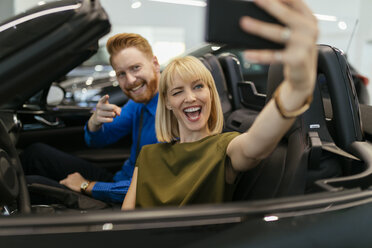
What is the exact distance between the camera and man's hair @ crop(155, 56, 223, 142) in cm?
133

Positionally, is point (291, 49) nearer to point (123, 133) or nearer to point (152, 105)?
point (152, 105)

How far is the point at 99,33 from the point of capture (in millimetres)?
999

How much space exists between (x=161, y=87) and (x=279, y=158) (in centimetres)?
49

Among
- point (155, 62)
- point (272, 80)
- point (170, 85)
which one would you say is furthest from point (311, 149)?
point (155, 62)

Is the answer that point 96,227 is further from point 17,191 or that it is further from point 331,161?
point 331,161

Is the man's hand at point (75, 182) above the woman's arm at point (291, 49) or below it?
below

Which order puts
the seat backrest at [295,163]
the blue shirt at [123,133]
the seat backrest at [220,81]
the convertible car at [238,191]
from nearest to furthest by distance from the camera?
the convertible car at [238,191] < the seat backrest at [295,163] < the blue shirt at [123,133] < the seat backrest at [220,81]

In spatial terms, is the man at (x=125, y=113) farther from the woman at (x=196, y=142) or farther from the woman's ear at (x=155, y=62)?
the woman at (x=196, y=142)

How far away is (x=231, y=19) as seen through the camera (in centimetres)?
68

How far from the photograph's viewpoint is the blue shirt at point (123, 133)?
5.53 ft

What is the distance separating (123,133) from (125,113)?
11 centimetres

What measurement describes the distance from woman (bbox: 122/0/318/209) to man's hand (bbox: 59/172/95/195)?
497 millimetres

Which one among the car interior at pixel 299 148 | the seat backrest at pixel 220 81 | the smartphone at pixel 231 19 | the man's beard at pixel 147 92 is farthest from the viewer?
the seat backrest at pixel 220 81

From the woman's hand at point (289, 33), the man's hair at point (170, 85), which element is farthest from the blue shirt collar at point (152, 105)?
the woman's hand at point (289, 33)
